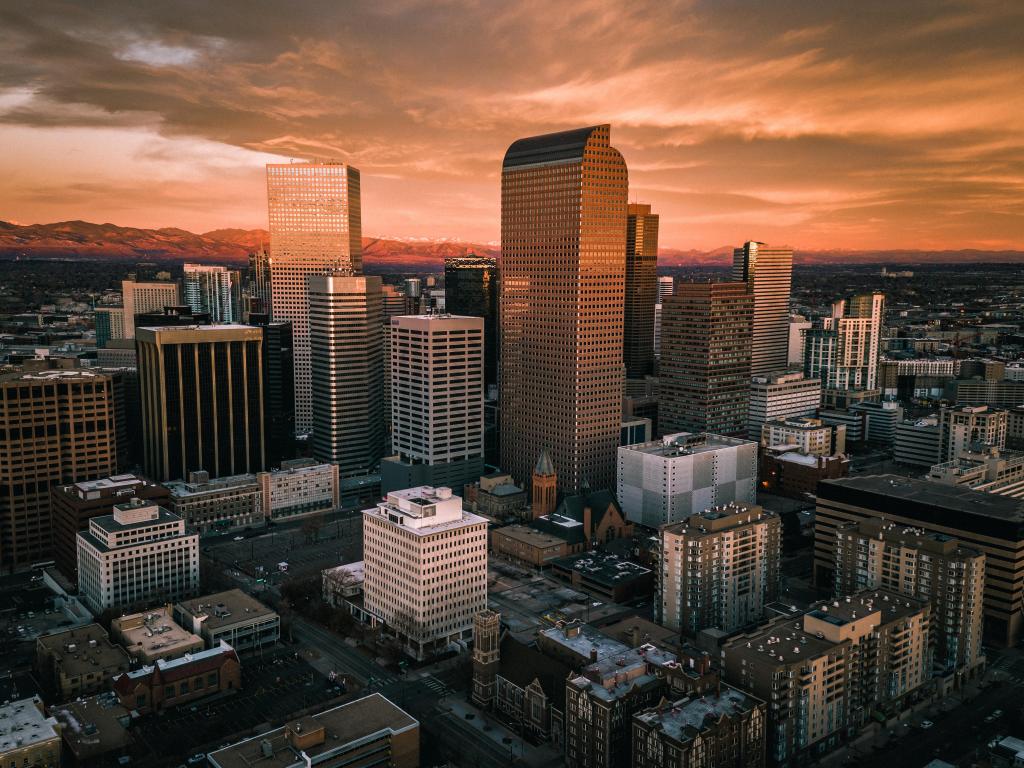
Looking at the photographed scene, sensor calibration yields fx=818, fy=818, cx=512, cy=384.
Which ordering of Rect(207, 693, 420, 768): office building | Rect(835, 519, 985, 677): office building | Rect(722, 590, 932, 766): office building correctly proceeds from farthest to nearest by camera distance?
1. Rect(835, 519, 985, 677): office building
2. Rect(722, 590, 932, 766): office building
3. Rect(207, 693, 420, 768): office building

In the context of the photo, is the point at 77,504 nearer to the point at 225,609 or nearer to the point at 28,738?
the point at 225,609

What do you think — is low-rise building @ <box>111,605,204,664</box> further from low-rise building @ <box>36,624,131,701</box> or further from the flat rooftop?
the flat rooftop

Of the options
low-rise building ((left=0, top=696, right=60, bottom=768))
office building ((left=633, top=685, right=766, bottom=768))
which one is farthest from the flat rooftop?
office building ((left=633, top=685, right=766, bottom=768))

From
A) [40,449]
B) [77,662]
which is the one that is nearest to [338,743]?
[77,662]

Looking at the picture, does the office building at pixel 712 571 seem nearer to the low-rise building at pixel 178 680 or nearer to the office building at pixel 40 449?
the low-rise building at pixel 178 680

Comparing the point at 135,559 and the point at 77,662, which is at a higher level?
the point at 135,559

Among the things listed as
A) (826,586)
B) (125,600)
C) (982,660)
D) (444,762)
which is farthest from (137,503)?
(982,660)
